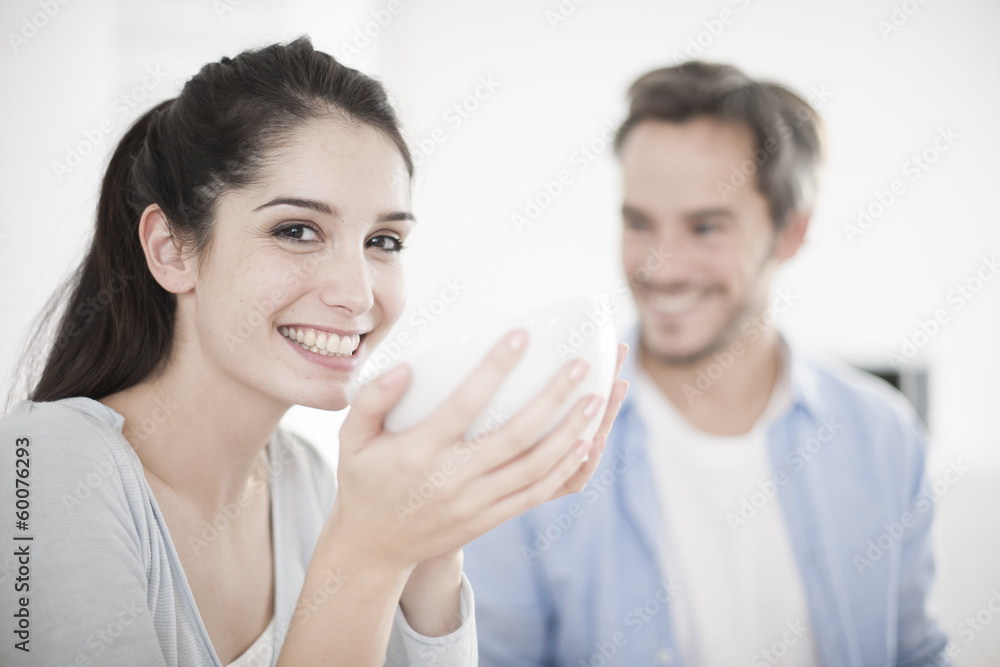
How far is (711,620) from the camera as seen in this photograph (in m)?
1.47

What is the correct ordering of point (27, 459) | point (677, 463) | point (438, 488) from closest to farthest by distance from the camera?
point (438, 488), point (27, 459), point (677, 463)

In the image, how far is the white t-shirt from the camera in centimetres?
146

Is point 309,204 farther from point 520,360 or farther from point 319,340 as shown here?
point 520,360

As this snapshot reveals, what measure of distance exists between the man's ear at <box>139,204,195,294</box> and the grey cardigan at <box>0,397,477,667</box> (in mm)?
189

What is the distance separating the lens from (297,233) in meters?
0.87

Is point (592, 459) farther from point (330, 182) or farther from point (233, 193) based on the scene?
point (233, 193)

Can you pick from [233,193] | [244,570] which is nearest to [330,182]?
[233,193]

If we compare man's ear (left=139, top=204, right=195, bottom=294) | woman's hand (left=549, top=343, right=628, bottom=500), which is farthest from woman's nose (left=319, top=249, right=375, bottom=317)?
woman's hand (left=549, top=343, right=628, bottom=500)

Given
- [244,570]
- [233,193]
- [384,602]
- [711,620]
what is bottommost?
[711,620]

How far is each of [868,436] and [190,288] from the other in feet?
5.21

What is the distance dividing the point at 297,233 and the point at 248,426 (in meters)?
0.32

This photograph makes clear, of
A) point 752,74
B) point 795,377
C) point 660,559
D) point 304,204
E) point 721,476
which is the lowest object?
point 660,559

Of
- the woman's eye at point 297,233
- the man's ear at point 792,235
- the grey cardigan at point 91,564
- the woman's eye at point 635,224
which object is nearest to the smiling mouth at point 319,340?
the woman's eye at point 297,233

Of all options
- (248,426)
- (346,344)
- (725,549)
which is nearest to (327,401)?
(346,344)
